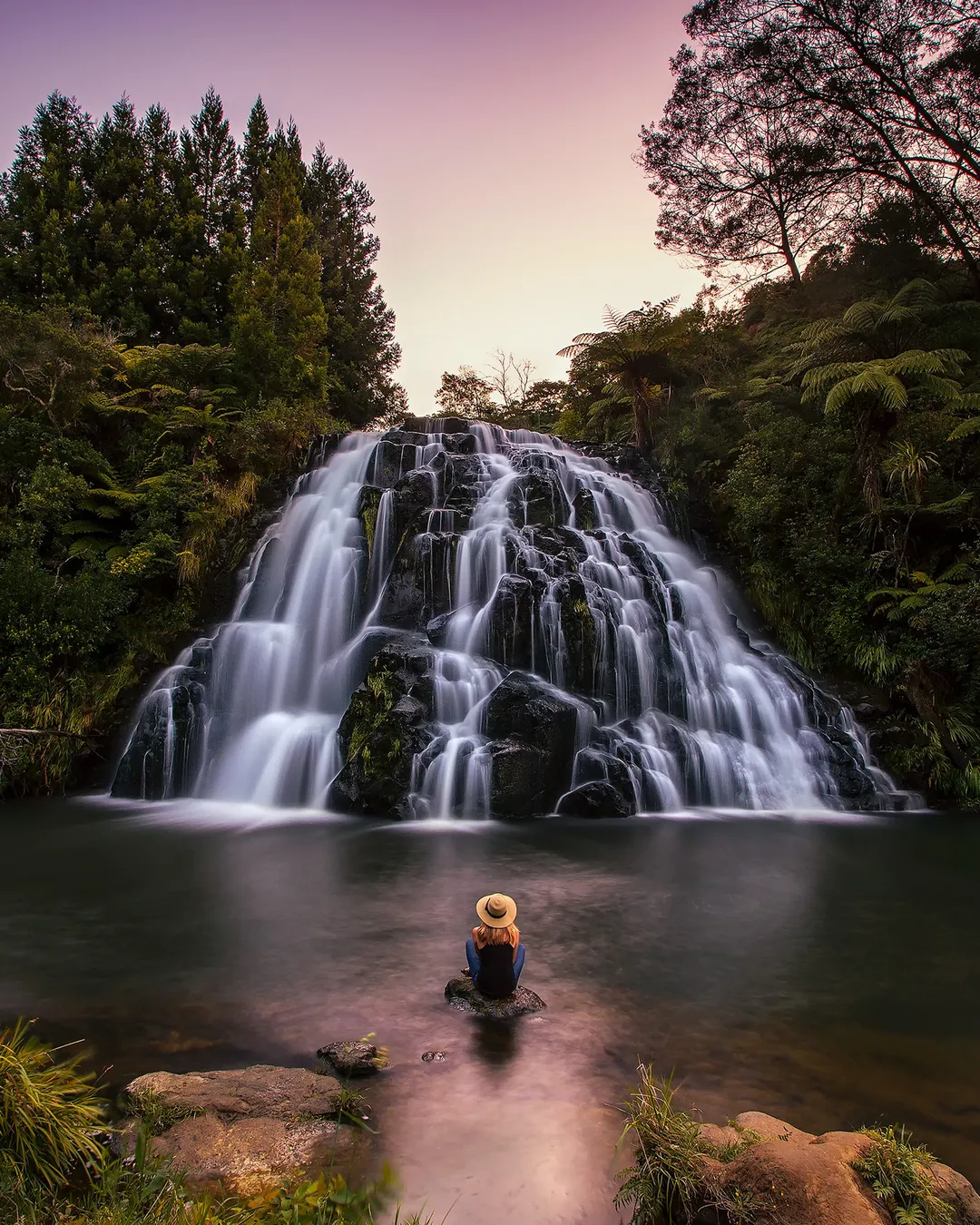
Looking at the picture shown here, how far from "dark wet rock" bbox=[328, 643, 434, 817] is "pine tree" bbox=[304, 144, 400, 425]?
1703 cm

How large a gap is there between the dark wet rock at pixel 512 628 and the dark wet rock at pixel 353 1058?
28.4 ft

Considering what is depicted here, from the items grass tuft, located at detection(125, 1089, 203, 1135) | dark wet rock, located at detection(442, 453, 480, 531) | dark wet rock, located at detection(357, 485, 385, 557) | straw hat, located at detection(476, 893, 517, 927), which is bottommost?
grass tuft, located at detection(125, 1089, 203, 1135)

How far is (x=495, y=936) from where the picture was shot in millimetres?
4645

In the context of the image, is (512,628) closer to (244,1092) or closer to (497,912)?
(497,912)

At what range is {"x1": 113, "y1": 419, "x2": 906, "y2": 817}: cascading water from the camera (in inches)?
419

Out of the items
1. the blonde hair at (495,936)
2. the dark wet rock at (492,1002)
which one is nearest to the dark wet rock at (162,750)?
the dark wet rock at (492,1002)

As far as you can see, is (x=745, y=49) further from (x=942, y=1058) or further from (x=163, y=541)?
(x=942, y=1058)

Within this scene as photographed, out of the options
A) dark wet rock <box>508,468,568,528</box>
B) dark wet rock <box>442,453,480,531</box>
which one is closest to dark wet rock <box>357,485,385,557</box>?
dark wet rock <box>442,453,480,531</box>

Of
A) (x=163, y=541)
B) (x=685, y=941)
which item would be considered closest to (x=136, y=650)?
(x=163, y=541)

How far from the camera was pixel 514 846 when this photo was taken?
8.80 m

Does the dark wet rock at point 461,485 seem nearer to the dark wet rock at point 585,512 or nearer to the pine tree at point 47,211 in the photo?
the dark wet rock at point 585,512

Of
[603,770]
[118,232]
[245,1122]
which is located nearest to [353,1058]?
[245,1122]

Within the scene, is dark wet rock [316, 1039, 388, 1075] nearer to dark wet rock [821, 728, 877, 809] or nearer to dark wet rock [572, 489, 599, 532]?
dark wet rock [821, 728, 877, 809]

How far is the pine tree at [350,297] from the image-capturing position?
27.7 meters
